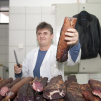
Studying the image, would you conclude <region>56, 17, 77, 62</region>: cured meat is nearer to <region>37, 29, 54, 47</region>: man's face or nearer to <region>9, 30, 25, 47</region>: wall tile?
<region>37, 29, 54, 47</region>: man's face

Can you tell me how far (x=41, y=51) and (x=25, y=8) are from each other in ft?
4.91

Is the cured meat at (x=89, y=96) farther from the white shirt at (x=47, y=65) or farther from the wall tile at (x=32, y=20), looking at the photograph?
the wall tile at (x=32, y=20)

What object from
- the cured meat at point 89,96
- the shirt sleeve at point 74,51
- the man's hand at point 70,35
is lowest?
the cured meat at point 89,96

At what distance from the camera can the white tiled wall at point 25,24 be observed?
288 cm

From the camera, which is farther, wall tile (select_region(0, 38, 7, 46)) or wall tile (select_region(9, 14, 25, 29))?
wall tile (select_region(0, 38, 7, 46))

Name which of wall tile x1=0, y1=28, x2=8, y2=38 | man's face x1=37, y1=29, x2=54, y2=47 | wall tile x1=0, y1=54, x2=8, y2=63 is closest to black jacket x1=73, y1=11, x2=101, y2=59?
man's face x1=37, y1=29, x2=54, y2=47

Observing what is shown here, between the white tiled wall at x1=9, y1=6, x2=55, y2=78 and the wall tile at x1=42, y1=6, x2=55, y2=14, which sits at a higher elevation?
the wall tile at x1=42, y1=6, x2=55, y2=14

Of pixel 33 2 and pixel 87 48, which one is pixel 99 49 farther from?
pixel 33 2

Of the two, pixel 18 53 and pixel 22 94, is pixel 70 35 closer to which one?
pixel 22 94

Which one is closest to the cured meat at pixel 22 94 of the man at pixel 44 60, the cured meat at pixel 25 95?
the cured meat at pixel 25 95

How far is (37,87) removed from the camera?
69 cm

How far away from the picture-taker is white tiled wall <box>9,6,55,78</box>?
2.88m

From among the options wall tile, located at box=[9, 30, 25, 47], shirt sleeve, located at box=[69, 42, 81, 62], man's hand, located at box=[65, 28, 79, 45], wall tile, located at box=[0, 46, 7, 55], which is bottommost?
wall tile, located at box=[0, 46, 7, 55]

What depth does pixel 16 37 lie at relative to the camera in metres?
2.89
